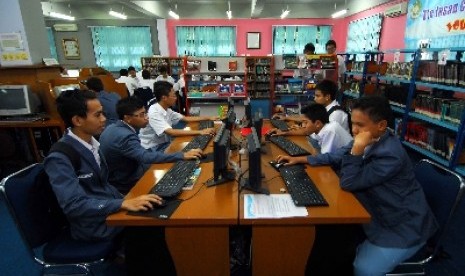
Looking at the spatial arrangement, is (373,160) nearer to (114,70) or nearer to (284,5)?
(284,5)

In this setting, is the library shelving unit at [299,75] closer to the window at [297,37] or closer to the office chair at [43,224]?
the window at [297,37]

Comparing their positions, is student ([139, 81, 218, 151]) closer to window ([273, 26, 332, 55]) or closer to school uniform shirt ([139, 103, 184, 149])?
school uniform shirt ([139, 103, 184, 149])

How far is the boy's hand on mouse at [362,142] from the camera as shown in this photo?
1580 millimetres

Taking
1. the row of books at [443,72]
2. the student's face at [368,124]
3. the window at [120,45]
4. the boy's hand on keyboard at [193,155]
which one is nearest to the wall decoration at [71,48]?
the window at [120,45]

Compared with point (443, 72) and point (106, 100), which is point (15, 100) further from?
point (443, 72)

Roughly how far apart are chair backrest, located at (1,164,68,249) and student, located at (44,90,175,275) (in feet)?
0.36

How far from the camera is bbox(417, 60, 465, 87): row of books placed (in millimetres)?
3407

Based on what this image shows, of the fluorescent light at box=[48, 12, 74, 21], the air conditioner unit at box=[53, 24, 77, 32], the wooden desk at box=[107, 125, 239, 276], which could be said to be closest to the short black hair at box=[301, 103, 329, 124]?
the wooden desk at box=[107, 125, 239, 276]

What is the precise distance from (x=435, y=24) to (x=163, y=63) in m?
7.27

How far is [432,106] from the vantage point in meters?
3.87

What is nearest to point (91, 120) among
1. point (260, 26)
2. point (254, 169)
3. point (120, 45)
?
point (254, 169)

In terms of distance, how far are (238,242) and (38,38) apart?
4.24m

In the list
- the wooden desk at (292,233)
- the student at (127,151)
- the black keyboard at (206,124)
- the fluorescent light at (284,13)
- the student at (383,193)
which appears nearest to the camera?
the wooden desk at (292,233)

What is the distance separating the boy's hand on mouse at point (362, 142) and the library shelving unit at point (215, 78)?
4.88 metres
